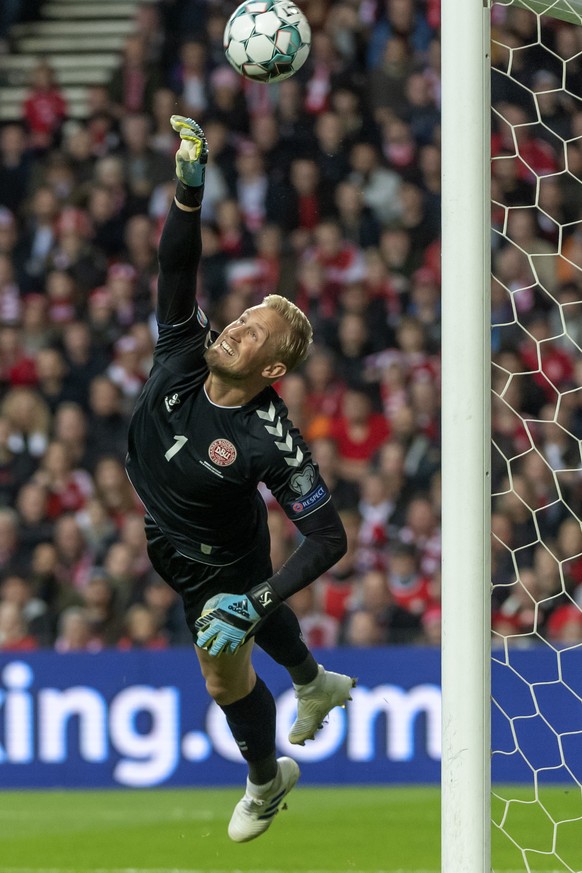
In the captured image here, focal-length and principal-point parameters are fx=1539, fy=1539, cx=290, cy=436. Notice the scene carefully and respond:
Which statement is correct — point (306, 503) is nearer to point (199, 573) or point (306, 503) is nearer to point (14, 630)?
point (199, 573)

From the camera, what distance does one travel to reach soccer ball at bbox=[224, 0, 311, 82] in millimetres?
5203

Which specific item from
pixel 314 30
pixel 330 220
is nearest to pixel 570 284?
pixel 330 220

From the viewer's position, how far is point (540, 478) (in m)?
9.25

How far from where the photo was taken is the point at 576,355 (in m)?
9.81

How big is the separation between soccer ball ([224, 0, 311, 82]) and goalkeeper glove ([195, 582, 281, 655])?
178cm

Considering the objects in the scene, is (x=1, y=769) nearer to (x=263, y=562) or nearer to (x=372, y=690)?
(x=372, y=690)

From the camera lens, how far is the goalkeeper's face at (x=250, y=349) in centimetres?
496

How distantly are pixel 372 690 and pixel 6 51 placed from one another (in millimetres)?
6542

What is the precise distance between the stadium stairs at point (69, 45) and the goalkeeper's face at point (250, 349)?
7.58 meters

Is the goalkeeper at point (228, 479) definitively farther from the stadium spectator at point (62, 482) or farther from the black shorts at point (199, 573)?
the stadium spectator at point (62, 482)

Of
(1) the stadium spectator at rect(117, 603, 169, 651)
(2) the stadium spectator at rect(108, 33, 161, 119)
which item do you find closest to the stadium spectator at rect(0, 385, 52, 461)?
(1) the stadium spectator at rect(117, 603, 169, 651)

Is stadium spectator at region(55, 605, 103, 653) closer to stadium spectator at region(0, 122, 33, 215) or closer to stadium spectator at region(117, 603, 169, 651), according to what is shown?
stadium spectator at region(117, 603, 169, 651)

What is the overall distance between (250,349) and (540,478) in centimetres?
463

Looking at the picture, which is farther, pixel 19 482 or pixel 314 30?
pixel 314 30
